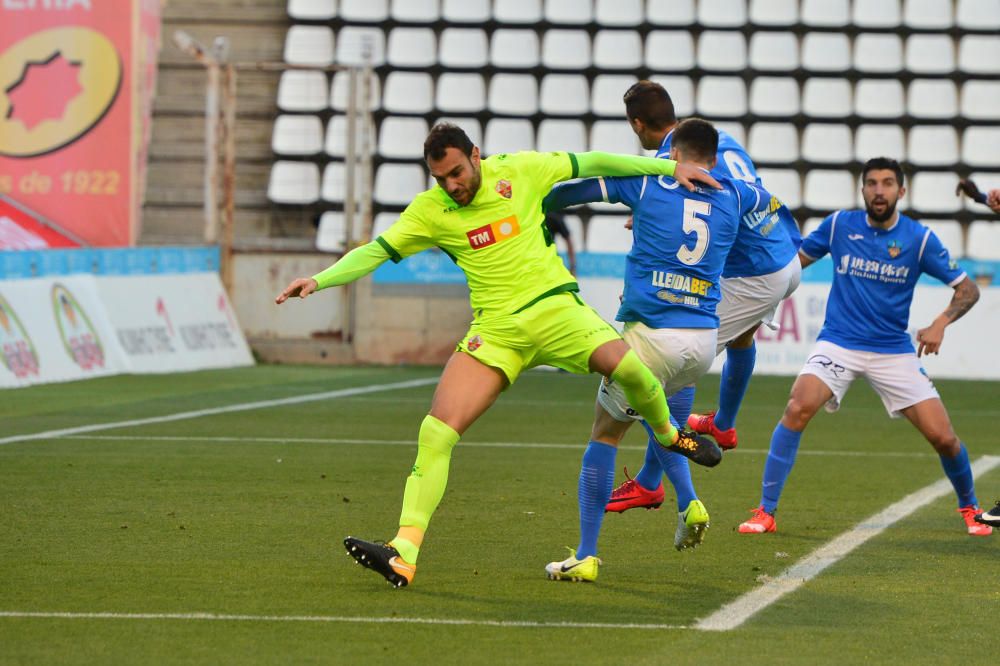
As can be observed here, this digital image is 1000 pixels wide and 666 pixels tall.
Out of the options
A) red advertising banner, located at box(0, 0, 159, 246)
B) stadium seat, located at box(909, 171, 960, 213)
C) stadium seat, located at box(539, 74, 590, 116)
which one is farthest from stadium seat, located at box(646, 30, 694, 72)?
red advertising banner, located at box(0, 0, 159, 246)

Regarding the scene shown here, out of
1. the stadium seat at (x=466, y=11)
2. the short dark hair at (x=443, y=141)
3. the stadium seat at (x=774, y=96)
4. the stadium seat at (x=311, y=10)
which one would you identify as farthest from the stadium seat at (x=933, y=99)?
the short dark hair at (x=443, y=141)

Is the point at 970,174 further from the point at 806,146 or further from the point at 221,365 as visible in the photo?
the point at 221,365

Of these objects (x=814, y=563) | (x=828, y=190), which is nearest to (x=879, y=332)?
(x=814, y=563)

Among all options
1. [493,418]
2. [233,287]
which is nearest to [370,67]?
[233,287]

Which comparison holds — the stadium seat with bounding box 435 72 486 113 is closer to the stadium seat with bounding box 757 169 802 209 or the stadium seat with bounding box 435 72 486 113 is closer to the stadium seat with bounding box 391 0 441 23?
the stadium seat with bounding box 391 0 441 23

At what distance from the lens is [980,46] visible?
77.0ft

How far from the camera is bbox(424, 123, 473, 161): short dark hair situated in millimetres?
6652

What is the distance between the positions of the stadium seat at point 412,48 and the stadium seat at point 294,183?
2.03 meters

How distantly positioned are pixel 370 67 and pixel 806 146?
6041mm

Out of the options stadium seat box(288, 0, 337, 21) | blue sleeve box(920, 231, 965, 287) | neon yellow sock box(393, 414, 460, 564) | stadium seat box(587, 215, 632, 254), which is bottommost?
neon yellow sock box(393, 414, 460, 564)

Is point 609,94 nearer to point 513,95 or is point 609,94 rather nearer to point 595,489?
point 513,95

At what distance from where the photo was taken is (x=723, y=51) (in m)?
23.7

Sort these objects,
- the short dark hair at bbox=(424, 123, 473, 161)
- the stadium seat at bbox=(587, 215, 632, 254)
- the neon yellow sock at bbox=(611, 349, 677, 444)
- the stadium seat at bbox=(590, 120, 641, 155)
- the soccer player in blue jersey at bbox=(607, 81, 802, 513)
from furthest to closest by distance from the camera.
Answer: the stadium seat at bbox=(590, 120, 641, 155) → the stadium seat at bbox=(587, 215, 632, 254) → the soccer player in blue jersey at bbox=(607, 81, 802, 513) → the neon yellow sock at bbox=(611, 349, 677, 444) → the short dark hair at bbox=(424, 123, 473, 161)

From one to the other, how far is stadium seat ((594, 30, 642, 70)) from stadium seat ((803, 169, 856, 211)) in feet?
9.57
